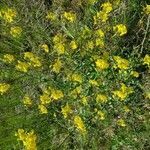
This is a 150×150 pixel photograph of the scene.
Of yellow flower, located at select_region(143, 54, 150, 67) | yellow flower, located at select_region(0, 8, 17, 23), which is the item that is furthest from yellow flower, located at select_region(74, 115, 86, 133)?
yellow flower, located at select_region(0, 8, 17, 23)

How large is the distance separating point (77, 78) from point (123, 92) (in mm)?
471

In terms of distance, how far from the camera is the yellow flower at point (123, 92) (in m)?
4.61

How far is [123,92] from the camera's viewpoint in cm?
462

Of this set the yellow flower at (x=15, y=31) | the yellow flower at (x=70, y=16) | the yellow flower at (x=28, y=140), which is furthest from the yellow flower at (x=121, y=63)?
the yellow flower at (x=15, y=31)

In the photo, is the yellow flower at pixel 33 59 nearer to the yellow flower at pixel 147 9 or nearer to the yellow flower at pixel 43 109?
the yellow flower at pixel 43 109

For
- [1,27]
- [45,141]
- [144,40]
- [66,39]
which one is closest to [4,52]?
[1,27]

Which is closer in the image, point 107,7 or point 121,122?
point 121,122

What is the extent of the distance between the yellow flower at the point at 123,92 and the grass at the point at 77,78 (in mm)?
83

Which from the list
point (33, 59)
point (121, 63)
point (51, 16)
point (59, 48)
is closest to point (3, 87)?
point (33, 59)

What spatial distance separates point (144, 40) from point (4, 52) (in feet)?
5.17

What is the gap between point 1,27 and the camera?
562cm

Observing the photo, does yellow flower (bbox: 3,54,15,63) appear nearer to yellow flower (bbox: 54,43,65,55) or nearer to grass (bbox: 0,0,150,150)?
grass (bbox: 0,0,150,150)

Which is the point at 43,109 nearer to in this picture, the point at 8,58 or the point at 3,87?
the point at 3,87

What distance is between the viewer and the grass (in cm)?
476
